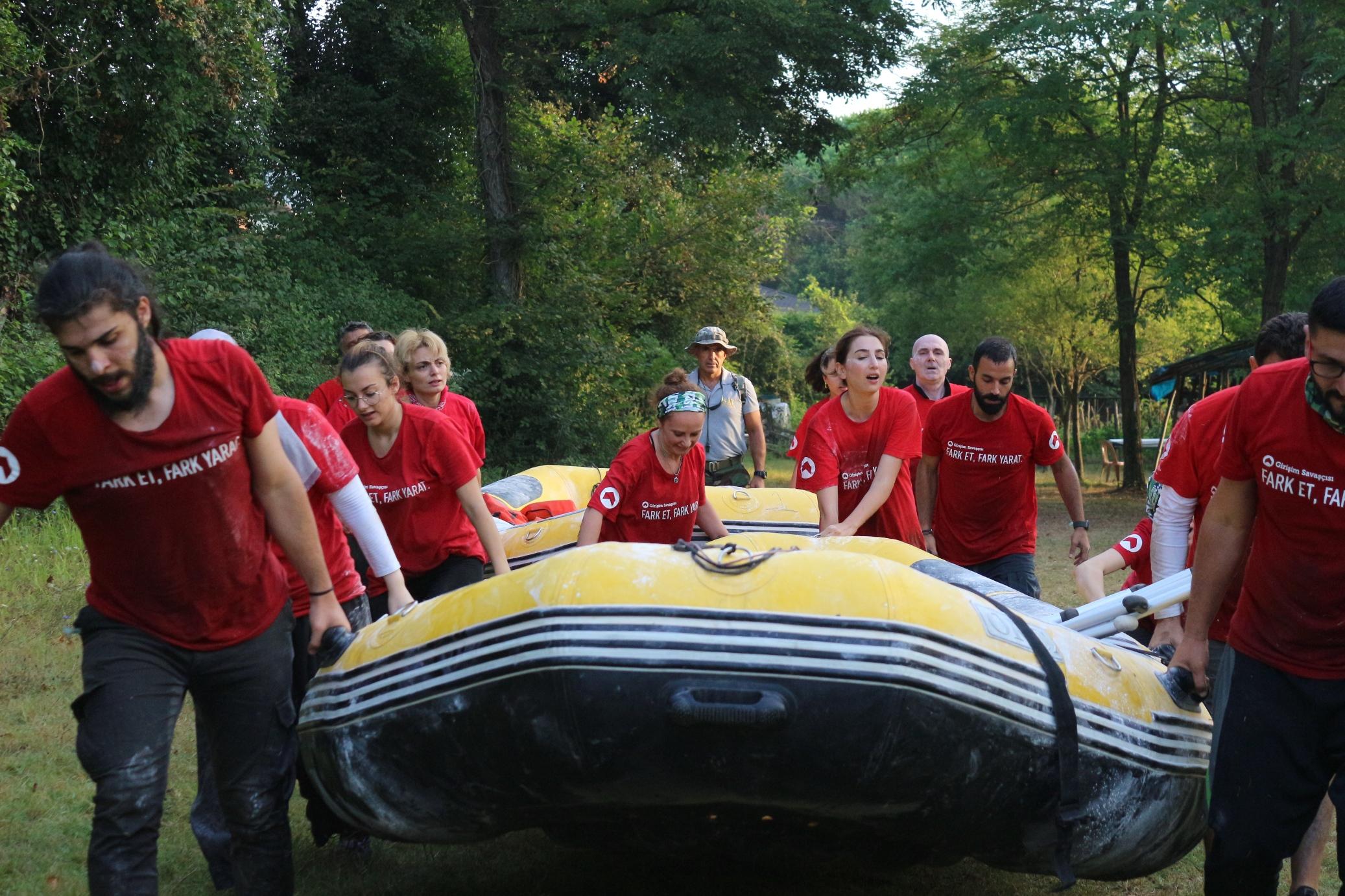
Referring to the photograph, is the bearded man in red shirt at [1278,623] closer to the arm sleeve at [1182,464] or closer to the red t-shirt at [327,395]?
the arm sleeve at [1182,464]

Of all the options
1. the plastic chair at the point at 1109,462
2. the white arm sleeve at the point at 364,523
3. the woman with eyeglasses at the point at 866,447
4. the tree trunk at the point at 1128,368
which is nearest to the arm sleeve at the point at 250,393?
the white arm sleeve at the point at 364,523

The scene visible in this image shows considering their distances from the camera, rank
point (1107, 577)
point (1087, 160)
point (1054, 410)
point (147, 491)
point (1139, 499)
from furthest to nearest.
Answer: point (1054, 410), point (1139, 499), point (1087, 160), point (1107, 577), point (147, 491)

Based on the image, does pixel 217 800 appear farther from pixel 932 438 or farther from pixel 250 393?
pixel 932 438

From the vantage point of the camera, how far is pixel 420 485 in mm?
4953

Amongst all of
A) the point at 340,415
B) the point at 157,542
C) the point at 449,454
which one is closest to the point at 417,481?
the point at 449,454

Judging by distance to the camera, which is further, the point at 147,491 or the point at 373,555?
the point at 373,555

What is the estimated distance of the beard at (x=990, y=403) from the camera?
6027mm

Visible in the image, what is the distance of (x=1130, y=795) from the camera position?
365 centimetres

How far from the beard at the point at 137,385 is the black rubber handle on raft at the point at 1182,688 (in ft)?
9.47

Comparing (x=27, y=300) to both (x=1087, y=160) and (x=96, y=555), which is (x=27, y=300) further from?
(x=1087, y=160)

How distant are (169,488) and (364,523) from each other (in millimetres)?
900

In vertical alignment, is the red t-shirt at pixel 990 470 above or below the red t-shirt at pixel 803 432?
below

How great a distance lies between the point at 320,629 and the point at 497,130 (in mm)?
14486

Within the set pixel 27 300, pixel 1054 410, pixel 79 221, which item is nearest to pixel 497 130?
pixel 79 221
